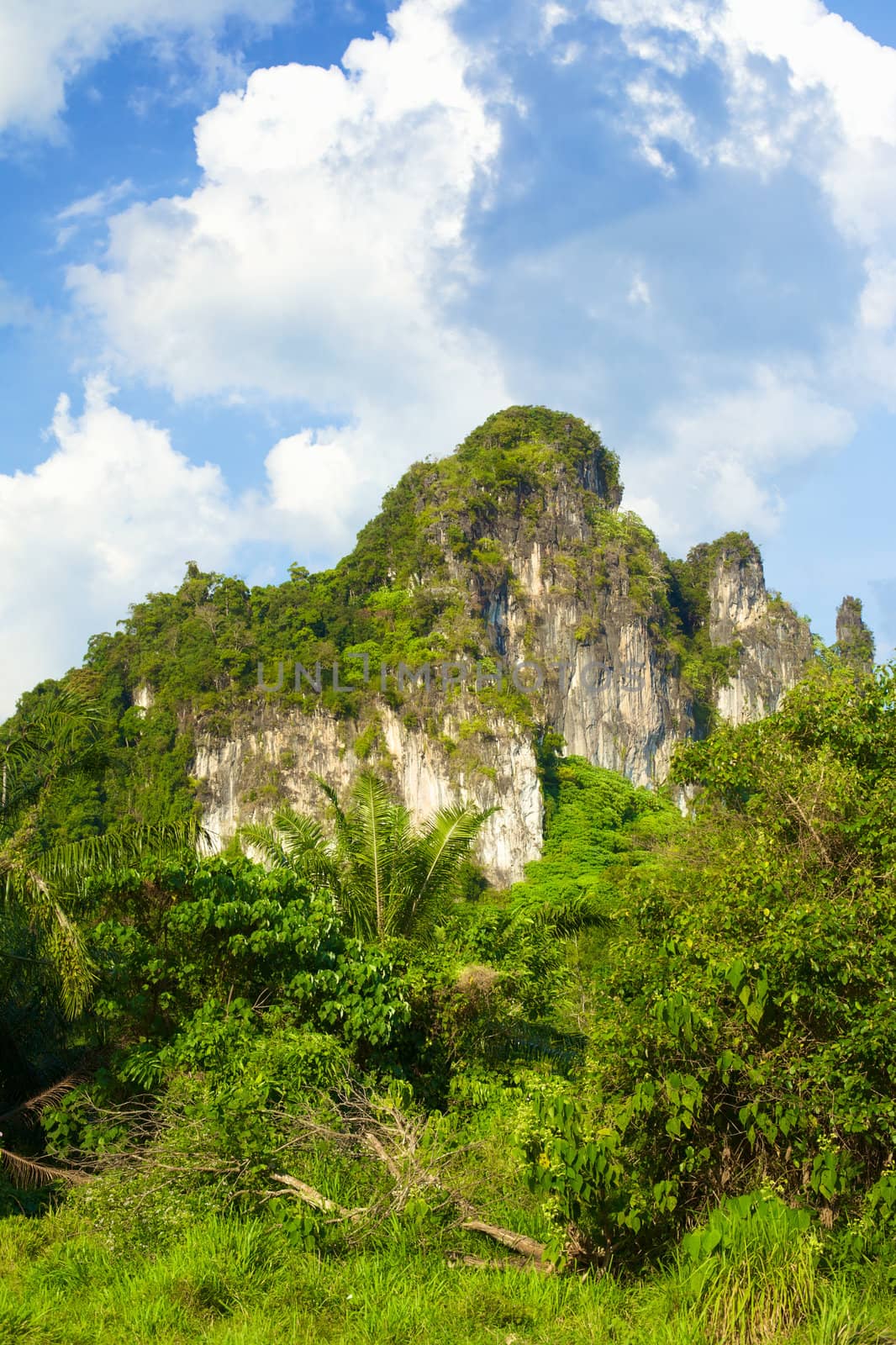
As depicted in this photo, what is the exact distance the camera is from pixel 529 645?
2041 inches

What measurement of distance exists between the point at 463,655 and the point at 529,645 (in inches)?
270

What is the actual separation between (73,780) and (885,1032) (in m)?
7.40

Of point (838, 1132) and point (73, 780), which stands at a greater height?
point (73, 780)

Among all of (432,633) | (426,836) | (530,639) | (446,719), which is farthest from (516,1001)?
(530,639)

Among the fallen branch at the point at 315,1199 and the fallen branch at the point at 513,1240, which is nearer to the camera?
the fallen branch at the point at 513,1240

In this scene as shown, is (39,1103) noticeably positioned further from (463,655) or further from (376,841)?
(463,655)

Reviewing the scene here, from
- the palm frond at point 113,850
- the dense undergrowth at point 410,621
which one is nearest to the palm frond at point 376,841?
the palm frond at point 113,850

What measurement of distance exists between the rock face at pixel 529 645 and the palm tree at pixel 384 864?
24486 mm

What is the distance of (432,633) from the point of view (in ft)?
154

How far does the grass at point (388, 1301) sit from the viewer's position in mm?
4625

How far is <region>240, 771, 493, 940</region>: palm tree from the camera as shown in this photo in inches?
507

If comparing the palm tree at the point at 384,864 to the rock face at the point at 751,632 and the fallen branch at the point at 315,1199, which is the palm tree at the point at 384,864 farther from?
the rock face at the point at 751,632

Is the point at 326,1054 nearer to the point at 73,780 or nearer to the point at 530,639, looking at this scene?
the point at 73,780

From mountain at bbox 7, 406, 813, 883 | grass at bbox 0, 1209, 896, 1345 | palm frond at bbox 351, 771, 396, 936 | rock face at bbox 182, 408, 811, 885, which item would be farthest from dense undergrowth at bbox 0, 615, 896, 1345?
mountain at bbox 7, 406, 813, 883
